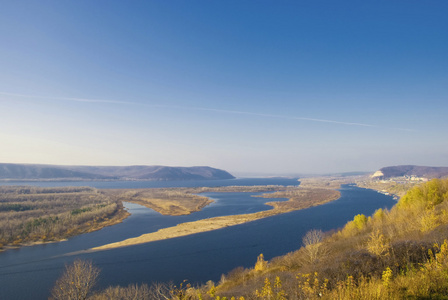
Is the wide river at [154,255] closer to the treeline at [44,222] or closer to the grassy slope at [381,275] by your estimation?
the treeline at [44,222]

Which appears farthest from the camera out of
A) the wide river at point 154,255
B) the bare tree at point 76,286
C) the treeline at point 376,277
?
the wide river at point 154,255

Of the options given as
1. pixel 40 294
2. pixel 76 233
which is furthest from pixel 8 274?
pixel 76 233

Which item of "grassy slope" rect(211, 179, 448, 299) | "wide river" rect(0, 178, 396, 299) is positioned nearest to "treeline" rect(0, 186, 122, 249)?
"wide river" rect(0, 178, 396, 299)

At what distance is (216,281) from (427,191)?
28423mm

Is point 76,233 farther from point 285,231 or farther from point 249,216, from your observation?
point 285,231

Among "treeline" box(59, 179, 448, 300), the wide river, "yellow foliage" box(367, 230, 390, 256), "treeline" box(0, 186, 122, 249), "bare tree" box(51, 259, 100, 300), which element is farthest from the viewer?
"treeline" box(0, 186, 122, 249)

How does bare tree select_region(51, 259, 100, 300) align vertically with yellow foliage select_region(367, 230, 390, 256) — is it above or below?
below

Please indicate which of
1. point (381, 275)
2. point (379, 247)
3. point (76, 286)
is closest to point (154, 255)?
point (76, 286)

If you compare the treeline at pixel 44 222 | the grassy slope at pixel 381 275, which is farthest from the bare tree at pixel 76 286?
the treeline at pixel 44 222

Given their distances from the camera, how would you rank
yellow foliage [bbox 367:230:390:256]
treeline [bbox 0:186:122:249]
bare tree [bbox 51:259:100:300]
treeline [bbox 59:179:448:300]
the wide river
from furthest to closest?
treeline [bbox 0:186:122:249] → the wide river → bare tree [bbox 51:259:100:300] → yellow foliage [bbox 367:230:390:256] → treeline [bbox 59:179:448:300]

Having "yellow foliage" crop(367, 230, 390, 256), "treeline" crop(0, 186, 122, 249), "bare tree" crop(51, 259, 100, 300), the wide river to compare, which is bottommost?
the wide river

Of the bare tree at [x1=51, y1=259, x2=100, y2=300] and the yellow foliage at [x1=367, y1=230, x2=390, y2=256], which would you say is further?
the bare tree at [x1=51, y1=259, x2=100, y2=300]

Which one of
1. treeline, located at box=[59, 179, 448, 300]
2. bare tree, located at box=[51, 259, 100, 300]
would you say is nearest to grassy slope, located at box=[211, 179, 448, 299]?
treeline, located at box=[59, 179, 448, 300]

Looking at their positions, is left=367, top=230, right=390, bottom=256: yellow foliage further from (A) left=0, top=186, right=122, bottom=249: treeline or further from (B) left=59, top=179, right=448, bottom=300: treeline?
(A) left=0, top=186, right=122, bottom=249: treeline
